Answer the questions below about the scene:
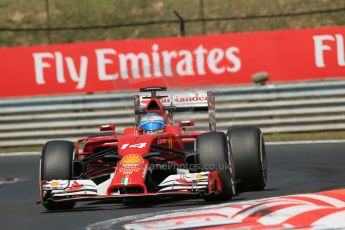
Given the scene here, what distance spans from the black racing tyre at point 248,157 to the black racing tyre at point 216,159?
3.15ft

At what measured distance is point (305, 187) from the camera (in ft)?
38.9

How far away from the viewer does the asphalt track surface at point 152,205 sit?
10148 millimetres

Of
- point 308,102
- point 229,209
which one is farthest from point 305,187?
point 308,102

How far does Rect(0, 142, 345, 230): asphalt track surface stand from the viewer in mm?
10148

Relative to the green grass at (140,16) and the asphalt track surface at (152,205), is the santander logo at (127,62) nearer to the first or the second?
the asphalt track surface at (152,205)

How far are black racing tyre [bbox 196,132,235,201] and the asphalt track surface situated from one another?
0.81 feet

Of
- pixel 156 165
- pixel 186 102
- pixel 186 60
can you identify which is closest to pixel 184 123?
pixel 186 102

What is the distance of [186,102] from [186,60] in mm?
8730

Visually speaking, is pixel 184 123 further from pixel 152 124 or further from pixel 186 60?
pixel 186 60

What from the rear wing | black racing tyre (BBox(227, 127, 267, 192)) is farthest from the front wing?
the rear wing

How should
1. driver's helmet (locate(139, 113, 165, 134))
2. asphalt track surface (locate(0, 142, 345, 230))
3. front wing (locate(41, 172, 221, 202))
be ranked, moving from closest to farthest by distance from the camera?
asphalt track surface (locate(0, 142, 345, 230))
front wing (locate(41, 172, 221, 202))
driver's helmet (locate(139, 113, 165, 134))

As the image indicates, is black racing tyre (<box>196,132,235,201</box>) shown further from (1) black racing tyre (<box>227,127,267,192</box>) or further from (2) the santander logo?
(2) the santander logo

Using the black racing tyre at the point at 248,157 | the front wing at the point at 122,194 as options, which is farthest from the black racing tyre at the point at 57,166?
the black racing tyre at the point at 248,157

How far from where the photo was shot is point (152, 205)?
35.9 feet
